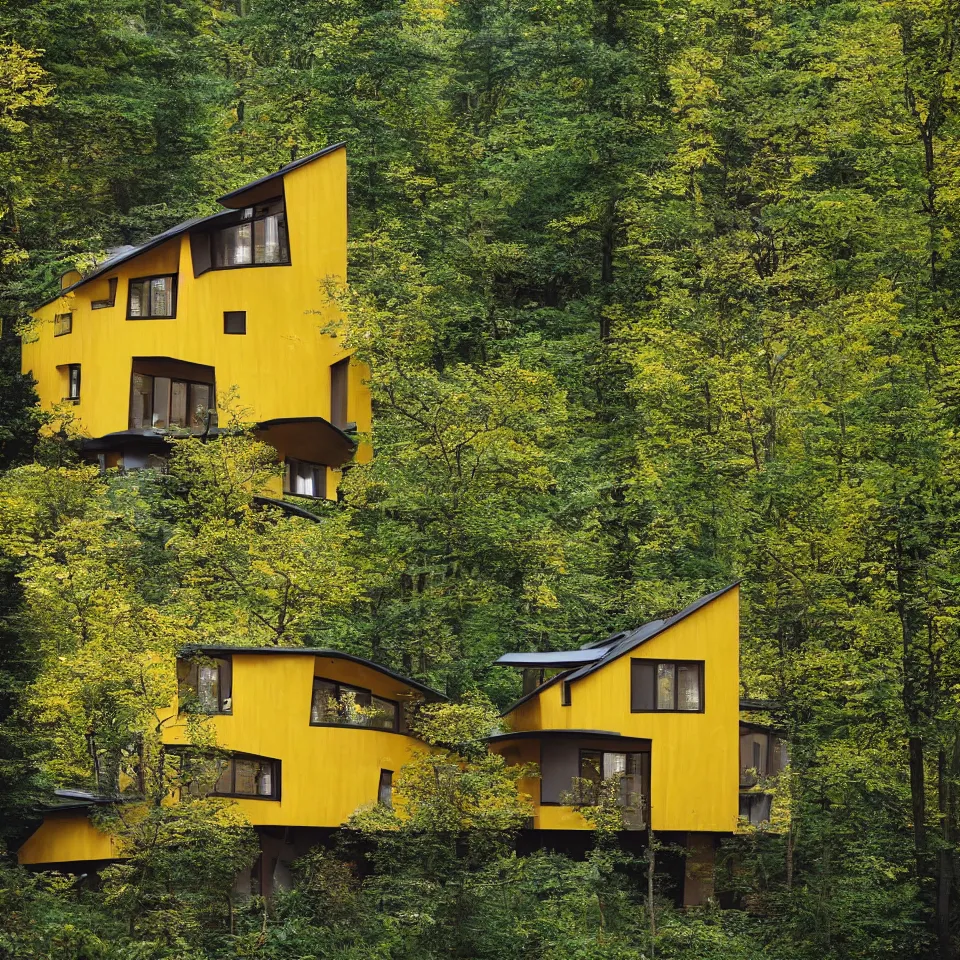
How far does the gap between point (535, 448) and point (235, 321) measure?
39.8ft

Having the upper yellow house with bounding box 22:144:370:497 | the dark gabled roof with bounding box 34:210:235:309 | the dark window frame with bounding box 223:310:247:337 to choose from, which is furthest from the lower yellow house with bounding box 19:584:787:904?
the dark gabled roof with bounding box 34:210:235:309

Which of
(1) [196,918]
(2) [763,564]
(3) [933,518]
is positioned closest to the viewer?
(1) [196,918]

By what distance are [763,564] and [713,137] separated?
23.4m

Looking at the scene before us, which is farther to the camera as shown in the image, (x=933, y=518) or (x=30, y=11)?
(x=30, y=11)

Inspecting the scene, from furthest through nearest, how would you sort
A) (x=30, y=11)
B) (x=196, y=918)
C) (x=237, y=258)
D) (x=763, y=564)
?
1. (x=30, y=11)
2. (x=237, y=258)
3. (x=763, y=564)
4. (x=196, y=918)

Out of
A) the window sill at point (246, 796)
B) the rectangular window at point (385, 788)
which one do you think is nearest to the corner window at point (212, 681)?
the window sill at point (246, 796)

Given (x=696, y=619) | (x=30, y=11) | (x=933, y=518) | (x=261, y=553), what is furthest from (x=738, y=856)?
(x=30, y=11)

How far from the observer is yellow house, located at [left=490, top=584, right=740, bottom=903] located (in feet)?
134

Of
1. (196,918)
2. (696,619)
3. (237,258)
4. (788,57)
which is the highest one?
(788,57)

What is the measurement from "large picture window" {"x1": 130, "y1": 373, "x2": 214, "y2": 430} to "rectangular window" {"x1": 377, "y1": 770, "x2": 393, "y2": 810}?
14663 millimetres

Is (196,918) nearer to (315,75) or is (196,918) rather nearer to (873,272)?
(873,272)

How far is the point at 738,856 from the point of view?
43781 millimetres

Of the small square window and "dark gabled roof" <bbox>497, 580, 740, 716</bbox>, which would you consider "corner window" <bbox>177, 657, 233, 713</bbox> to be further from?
the small square window

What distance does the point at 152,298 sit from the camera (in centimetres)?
5162
